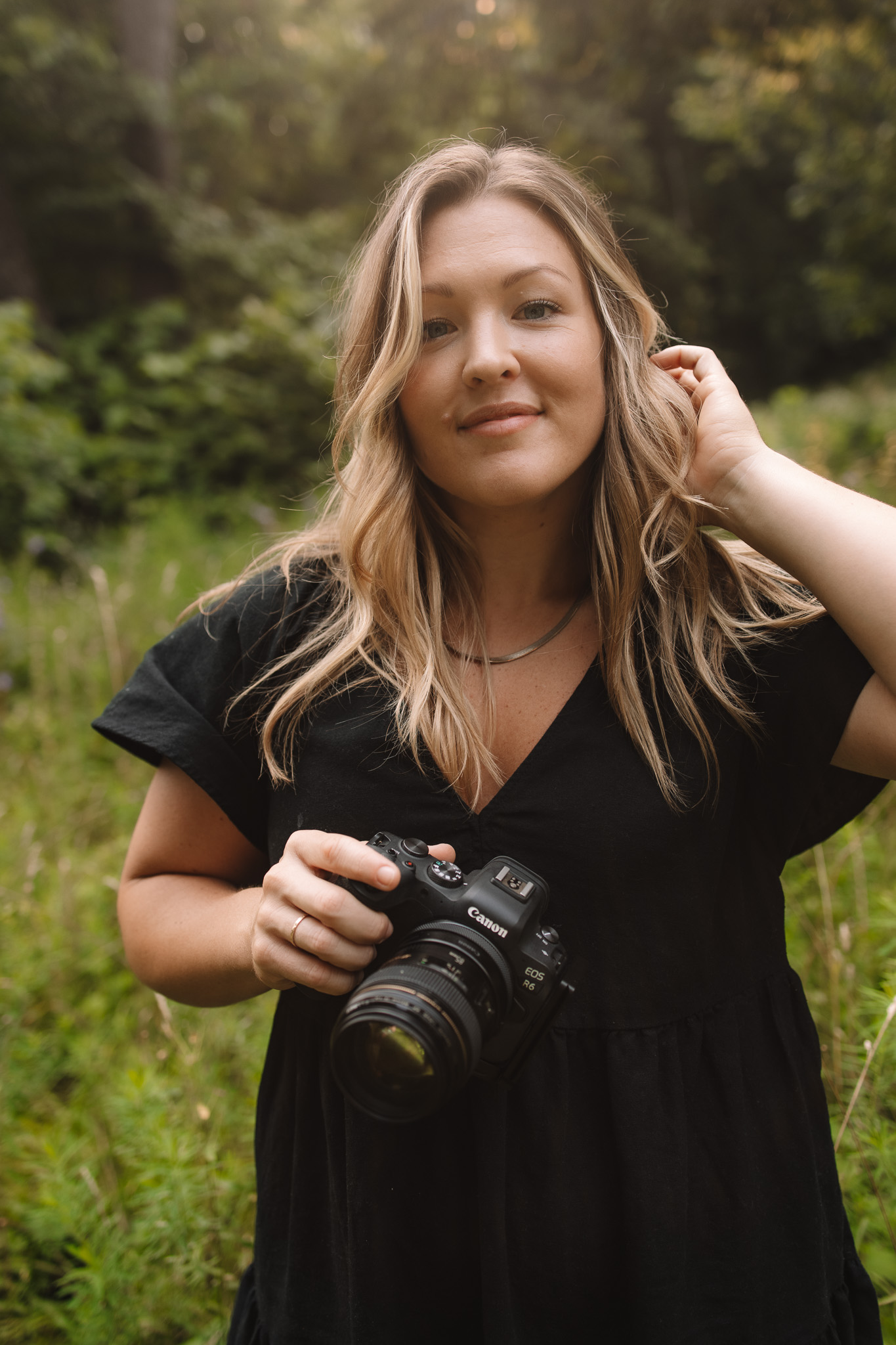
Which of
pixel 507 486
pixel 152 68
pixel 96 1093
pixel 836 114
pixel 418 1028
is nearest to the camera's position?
pixel 418 1028

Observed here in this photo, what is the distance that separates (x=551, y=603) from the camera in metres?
1.35

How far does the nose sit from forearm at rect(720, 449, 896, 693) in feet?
1.21

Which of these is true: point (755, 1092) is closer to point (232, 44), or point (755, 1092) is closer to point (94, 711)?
point (94, 711)

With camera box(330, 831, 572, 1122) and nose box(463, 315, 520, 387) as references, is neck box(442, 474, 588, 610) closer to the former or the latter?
nose box(463, 315, 520, 387)

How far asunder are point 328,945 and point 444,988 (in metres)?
0.17

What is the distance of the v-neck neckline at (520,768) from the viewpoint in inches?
43.7

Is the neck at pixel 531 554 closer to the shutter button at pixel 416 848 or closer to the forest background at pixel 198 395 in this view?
the shutter button at pixel 416 848

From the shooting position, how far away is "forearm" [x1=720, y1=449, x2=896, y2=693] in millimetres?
998

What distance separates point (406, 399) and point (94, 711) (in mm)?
2788

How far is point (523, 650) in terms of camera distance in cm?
131

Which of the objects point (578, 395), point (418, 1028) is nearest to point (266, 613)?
point (578, 395)

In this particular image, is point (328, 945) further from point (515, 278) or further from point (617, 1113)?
point (515, 278)

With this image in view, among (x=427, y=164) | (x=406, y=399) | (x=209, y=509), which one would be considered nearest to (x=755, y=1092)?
(x=406, y=399)

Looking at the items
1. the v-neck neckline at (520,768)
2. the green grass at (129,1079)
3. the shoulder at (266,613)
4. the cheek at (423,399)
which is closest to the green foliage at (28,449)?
the green grass at (129,1079)
